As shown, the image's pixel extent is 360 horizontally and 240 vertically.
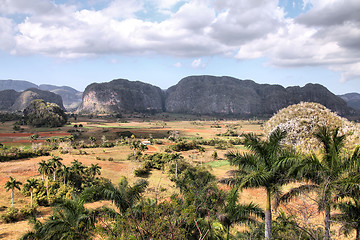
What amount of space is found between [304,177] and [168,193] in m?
27.3

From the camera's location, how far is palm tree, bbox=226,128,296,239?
36.3 feet

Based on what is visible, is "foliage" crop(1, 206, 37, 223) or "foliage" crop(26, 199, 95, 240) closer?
"foliage" crop(26, 199, 95, 240)

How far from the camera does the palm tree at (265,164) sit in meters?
11.1

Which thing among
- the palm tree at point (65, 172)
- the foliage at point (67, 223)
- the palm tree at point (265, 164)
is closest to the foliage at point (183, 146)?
the palm tree at point (65, 172)

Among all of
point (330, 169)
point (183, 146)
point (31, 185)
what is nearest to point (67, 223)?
point (330, 169)

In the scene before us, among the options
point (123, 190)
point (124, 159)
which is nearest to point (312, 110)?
point (123, 190)

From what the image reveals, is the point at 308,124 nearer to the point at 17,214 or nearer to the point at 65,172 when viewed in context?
the point at 17,214

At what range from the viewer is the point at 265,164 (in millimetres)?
11719

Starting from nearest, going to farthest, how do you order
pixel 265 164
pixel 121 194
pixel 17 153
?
1. pixel 265 164
2. pixel 121 194
3. pixel 17 153

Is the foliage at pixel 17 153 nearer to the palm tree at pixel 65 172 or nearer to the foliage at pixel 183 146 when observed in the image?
the palm tree at pixel 65 172

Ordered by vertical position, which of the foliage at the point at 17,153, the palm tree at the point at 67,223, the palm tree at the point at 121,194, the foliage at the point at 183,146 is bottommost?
the foliage at the point at 183,146

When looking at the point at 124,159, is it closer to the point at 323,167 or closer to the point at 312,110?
the point at 312,110

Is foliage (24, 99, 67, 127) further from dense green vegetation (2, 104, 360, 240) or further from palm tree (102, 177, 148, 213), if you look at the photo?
palm tree (102, 177, 148, 213)

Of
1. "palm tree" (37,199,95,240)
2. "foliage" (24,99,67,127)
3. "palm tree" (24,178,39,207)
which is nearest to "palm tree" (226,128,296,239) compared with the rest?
"palm tree" (37,199,95,240)
